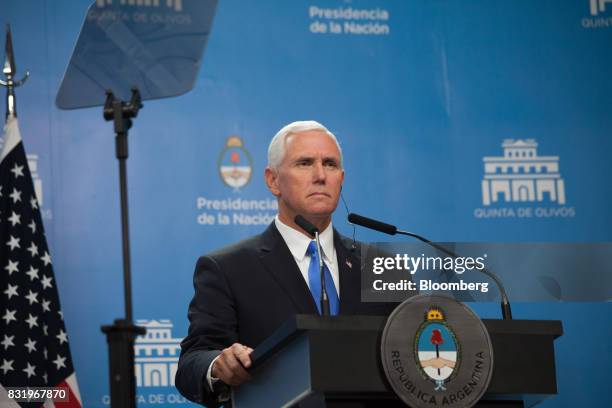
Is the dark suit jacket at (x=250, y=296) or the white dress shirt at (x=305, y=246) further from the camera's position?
the white dress shirt at (x=305, y=246)

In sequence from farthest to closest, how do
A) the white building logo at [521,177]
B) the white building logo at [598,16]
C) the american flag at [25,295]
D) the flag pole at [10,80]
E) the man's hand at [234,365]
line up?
the white building logo at [598,16], the white building logo at [521,177], the flag pole at [10,80], the american flag at [25,295], the man's hand at [234,365]

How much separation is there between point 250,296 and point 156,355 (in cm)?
182

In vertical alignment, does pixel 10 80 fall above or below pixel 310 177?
above

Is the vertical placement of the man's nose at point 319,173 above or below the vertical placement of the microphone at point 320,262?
above

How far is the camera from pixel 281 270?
112 inches

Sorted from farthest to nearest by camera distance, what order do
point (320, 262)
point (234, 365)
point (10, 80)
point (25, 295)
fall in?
point (10, 80)
point (25, 295)
point (320, 262)
point (234, 365)

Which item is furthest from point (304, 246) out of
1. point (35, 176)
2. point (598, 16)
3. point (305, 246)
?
point (598, 16)

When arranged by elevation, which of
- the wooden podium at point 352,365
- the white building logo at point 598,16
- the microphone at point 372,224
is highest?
the white building logo at point 598,16

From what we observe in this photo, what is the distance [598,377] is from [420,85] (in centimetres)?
175

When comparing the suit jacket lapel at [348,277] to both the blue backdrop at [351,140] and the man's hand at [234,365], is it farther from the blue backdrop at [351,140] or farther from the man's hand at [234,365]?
the blue backdrop at [351,140]

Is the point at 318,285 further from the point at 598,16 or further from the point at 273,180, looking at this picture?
the point at 598,16

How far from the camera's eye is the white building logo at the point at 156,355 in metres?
4.45

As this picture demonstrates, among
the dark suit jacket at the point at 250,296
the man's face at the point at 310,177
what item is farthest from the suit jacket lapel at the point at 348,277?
the man's face at the point at 310,177

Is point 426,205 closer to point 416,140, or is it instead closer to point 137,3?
point 416,140
